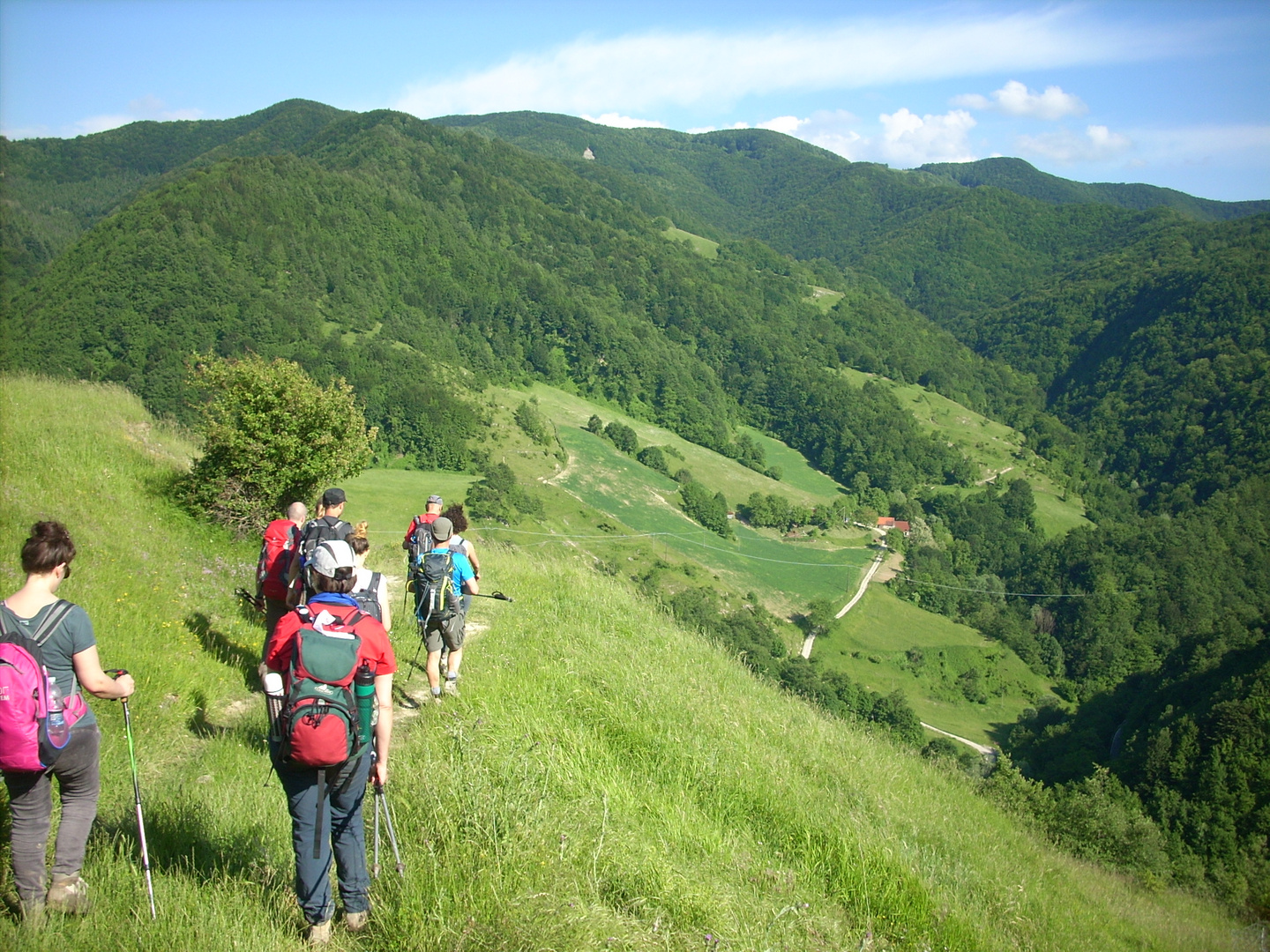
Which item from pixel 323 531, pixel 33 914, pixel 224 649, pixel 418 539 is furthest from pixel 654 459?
pixel 33 914

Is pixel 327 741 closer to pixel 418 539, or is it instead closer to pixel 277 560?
pixel 277 560

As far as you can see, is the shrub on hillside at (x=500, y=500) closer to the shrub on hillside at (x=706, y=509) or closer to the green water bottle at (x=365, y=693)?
the shrub on hillside at (x=706, y=509)

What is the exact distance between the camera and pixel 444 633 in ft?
20.5

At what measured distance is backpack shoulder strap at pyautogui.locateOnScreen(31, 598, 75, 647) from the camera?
297 cm

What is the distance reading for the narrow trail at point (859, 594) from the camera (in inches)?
2354

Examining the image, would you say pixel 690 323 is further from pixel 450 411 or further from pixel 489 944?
pixel 489 944

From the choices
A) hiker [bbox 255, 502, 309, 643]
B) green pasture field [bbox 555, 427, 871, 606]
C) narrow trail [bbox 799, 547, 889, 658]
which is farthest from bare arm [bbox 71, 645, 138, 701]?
green pasture field [bbox 555, 427, 871, 606]

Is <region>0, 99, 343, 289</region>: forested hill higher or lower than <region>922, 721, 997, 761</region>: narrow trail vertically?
higher

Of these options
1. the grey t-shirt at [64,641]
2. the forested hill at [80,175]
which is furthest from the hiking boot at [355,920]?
the forested hill at [80,175]

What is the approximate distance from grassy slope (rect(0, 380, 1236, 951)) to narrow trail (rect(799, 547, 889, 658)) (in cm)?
5099

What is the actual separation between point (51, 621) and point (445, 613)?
331 centimetres

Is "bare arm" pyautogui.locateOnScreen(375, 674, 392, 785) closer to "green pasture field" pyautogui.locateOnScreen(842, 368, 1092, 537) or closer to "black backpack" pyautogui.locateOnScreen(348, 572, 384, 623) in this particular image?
"black backpack" pyautogui.locateOnScreen(348, 572, 384, 623)

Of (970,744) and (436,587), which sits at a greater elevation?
(436,587)

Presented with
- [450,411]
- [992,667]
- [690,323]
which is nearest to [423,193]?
[690,323]
